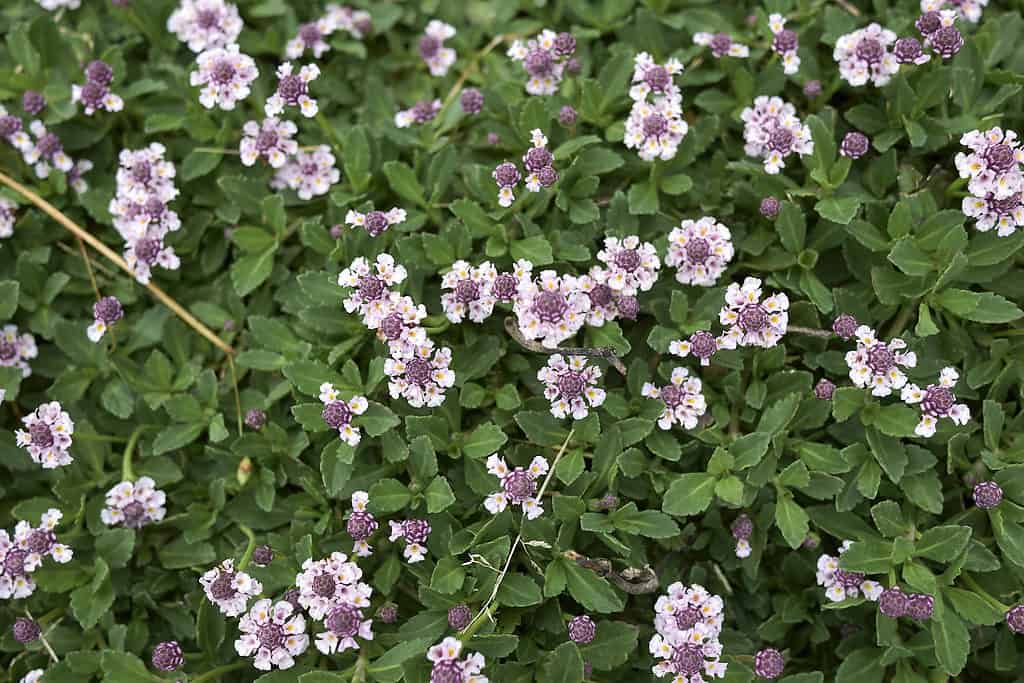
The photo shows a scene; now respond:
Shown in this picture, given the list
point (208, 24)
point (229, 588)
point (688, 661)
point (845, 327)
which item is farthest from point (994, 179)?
point (208, 24)

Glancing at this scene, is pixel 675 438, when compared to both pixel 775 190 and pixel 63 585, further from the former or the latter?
pixel 63 585

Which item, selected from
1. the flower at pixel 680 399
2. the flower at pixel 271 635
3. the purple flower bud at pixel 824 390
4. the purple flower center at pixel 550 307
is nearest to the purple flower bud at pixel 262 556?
the flower at pixel 271 635

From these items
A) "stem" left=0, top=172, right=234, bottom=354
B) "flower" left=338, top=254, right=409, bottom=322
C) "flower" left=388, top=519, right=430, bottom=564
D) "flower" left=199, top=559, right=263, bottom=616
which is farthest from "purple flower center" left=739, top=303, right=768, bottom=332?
"stem" left=0, top=172, right=234, bottom=354

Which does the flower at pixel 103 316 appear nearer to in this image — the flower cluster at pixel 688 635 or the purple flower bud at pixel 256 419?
the purple flower bud at pixel 256 419

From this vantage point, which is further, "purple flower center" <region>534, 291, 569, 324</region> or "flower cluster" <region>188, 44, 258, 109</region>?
"flower cluster" <region>188, 44, 258, 109</region>

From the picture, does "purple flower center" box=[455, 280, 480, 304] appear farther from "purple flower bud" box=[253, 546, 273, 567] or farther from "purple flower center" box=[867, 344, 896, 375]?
"purple flower center" box=[867, 344, 896, 375]

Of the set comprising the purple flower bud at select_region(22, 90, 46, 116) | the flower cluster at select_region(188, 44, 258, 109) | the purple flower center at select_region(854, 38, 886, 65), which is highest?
the flower cluster at select_region(188, 44, 258, 109)

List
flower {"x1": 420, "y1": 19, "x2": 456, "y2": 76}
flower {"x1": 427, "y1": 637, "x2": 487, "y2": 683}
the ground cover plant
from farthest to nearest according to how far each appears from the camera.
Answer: flower {"x1": 420, "y1": 19, "x2": 456, "y2": 76} < the ground cover plant < flower {"x1": 427, "y1": 637, "x2": 487, "y2": 683}

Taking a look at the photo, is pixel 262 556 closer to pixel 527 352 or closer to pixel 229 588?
pixel 229 588
